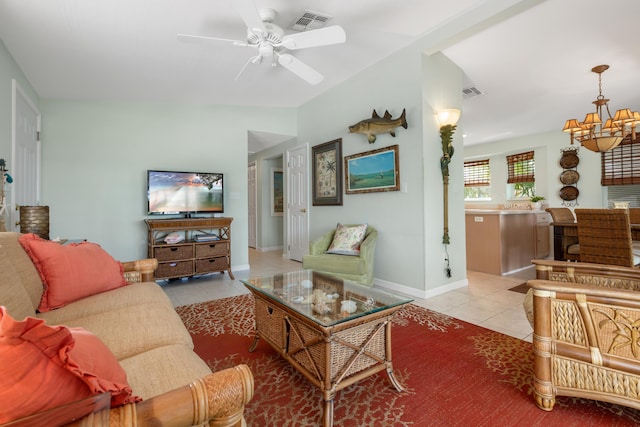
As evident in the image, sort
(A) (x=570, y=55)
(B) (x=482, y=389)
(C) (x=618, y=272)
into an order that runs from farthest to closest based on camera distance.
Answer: (A) (x=570, y=55) < (C) (x=618, y=272) < (B) (x=482, y=389)

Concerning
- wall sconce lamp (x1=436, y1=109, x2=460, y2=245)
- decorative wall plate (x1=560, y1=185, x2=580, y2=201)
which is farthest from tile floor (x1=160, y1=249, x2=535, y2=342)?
decorative wall plate (x1=560, y1=185, x2=580, y2=201)

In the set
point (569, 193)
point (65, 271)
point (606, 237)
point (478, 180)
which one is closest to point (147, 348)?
point (65, 271)

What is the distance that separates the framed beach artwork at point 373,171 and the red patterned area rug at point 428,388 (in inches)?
69.4

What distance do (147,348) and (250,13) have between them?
6.84 ft

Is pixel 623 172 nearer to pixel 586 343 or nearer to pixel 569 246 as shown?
pixel 569 246

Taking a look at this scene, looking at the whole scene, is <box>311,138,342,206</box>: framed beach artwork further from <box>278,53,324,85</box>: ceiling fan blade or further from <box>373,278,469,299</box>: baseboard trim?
<box>278,53,324,85</box>: ceiling fan blade

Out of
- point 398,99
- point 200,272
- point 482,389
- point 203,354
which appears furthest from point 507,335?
point 200,272

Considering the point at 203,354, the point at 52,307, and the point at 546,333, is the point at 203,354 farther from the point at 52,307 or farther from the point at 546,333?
the point at 546,333

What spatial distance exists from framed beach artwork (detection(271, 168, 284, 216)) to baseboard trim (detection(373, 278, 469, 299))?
3595mm

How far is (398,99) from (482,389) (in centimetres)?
291

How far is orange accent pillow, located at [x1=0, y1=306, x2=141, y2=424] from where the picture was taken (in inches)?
19.5

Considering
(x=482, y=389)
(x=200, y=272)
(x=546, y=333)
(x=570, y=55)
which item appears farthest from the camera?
(x=200, y=272)

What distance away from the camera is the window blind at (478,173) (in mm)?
7141

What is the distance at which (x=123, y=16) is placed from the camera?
2295mm
